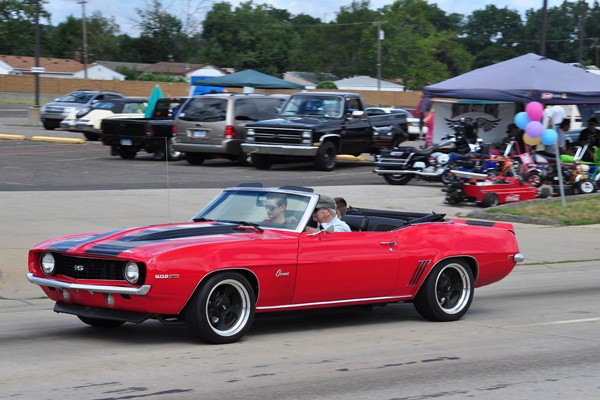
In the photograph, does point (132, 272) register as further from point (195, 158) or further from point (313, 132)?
point (195, 158)

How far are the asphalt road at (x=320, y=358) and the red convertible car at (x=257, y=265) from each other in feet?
0.96

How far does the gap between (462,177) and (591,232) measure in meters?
3.64

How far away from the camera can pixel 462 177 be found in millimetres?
20859

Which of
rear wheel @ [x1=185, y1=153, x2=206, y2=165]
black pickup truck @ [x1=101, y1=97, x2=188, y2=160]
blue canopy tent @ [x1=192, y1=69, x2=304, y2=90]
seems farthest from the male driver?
blue canopy tent @ [x1=192, y1=69, x2=304, y2=90]

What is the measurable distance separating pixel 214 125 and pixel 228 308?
19.0 meters

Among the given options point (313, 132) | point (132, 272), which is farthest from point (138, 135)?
point (132, 272)

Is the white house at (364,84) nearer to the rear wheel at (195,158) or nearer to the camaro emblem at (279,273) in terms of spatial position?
the rear wheel at (195,158)

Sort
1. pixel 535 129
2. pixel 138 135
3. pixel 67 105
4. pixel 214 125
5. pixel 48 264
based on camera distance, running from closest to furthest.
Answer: pixel 48 264 → pixel 535 129 → pixel 214 125 → pixel 138 135 → pixel 67 105

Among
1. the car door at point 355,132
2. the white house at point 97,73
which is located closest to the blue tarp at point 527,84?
the car door at point 355,132

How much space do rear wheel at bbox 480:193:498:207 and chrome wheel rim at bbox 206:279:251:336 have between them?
42.5 feet

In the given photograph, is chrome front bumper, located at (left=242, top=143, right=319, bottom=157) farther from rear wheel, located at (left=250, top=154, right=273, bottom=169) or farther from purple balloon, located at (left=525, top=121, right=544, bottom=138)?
purple balloon, located at (left=525, top=121, right=544, bottom=138)

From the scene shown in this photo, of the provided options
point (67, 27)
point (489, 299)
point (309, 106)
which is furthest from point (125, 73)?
point (489, 299)

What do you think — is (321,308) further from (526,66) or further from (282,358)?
(526,66)

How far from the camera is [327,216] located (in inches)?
351
